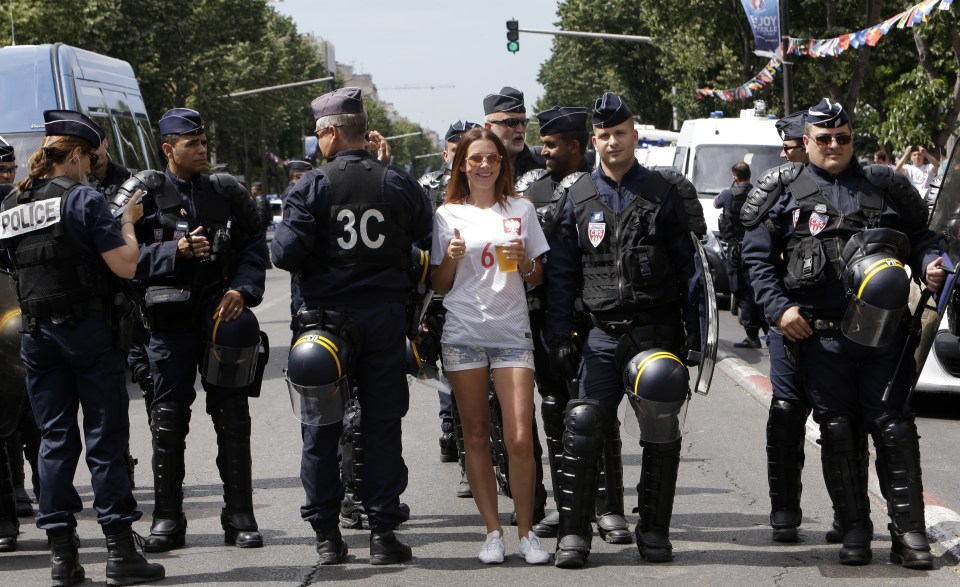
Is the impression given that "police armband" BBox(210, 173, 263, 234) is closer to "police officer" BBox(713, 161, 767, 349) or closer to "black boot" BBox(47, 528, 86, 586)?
"black boot" BBox(47, 528, 86, 586)

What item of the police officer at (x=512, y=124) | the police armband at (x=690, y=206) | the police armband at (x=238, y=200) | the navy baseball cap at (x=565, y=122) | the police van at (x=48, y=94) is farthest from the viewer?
the police van at (x=48, y=94)

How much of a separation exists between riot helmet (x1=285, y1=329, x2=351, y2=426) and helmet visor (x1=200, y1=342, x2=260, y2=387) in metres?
0.55

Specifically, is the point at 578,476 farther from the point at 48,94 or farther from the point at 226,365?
the point at 48,94

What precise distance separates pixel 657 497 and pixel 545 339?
3.18 ft

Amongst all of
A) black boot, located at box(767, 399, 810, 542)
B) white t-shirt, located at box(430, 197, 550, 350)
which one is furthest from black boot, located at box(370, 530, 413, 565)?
black boot, located at box(767, 399, 810, 542)

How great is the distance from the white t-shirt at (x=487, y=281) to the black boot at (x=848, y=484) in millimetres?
1343

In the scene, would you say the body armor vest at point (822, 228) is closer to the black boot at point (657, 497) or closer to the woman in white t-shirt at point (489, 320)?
the black boot at point (657, 497)

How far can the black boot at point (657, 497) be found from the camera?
20.5 feet

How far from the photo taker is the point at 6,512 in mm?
6957

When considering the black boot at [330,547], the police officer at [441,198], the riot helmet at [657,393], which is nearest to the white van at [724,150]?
the police officer at [441,198]

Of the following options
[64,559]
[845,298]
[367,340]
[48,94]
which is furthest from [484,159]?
[48,94]

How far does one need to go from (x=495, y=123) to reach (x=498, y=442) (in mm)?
1753

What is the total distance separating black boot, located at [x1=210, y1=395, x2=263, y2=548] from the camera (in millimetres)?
6824

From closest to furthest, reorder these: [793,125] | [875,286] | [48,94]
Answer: [875,286]
[793,125]
[48,94]
